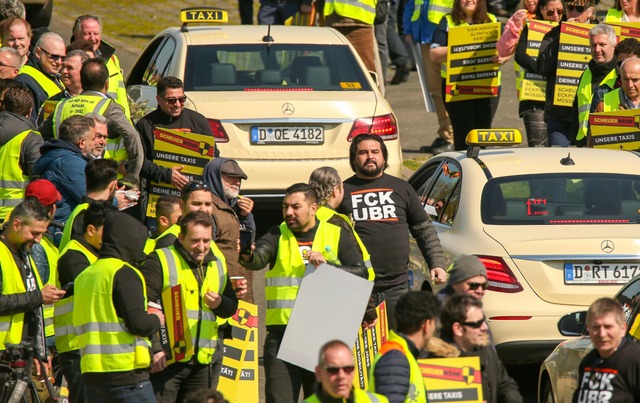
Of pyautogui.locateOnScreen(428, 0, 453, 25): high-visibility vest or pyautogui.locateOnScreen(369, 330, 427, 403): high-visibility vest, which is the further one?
pyautogui.locateOnScreen(428, 0, 453, 25): high-visibility vest

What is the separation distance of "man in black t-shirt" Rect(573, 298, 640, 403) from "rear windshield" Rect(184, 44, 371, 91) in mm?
6729

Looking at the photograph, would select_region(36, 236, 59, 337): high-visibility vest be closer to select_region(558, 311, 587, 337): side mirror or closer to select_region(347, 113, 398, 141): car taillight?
select_region(558, 311, 587, 337): side mirror

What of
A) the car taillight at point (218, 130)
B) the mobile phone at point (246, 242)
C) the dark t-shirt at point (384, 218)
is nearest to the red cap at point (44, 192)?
the mobile phone at point (246, 242)

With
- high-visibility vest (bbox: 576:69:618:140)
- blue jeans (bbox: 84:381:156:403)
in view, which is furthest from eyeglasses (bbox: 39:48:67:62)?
blue jeans (bbox: 84:381:156:403)

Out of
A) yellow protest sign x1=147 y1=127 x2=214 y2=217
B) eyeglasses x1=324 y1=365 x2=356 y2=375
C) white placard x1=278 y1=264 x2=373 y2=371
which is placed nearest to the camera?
eyeglasses x1=324 y1=365 x2=356 y2=375

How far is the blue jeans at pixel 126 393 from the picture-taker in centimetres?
778

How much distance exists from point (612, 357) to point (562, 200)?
3.26 meters

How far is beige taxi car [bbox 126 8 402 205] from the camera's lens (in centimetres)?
1295

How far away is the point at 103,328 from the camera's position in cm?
771

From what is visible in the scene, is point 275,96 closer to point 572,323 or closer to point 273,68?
point 273,68

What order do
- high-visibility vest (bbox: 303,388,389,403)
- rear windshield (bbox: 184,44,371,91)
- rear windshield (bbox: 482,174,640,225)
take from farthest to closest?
rear windshield (bbox: 184,44,371,91), rear windshield (bbox: 482,174,640,225), high-visibility vest (bbox: 303,388,389,403)

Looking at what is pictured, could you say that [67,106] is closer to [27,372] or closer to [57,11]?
[27,372]

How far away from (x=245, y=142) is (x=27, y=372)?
4.97 metres

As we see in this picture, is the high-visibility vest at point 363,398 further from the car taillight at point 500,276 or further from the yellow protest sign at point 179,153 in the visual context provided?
the yellow protest sign at point 179,153
